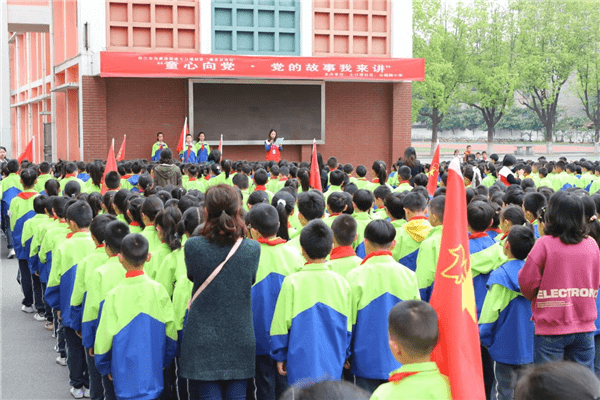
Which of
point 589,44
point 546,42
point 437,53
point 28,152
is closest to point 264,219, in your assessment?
point 28,152

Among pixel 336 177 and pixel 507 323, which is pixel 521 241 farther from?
pixel 336 177

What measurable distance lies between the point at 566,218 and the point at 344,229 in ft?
4.73

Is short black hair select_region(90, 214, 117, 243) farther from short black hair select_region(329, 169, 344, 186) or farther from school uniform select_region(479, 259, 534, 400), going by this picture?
short black hair select_region(329, 169, 344, 186)

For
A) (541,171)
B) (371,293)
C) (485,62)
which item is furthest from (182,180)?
(485,62)

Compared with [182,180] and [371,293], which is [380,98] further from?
[371,293]

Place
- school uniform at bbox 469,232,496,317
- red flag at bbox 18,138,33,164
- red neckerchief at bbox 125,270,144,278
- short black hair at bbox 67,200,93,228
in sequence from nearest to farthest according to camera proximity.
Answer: red neckerchief at bbox 125,270,144,278 → school uniform at bbox 469,232,496,317 → short black hair at bbox 67,200,93,228 → red flag at bbox 18,138,33,164

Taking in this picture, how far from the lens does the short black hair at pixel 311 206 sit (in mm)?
5848

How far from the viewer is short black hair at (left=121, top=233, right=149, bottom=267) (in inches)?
174

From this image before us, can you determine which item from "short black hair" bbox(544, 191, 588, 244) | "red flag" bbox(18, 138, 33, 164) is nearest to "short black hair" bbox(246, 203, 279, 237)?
"short black hair" bbox(544, 191, 588, 244)

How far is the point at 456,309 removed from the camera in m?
3.22

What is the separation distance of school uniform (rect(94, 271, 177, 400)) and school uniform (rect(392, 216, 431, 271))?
2425mm

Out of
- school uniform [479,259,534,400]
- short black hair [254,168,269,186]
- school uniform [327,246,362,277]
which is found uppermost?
short black hair [254,168,269,186]

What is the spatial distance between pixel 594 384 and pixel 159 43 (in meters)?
18.4

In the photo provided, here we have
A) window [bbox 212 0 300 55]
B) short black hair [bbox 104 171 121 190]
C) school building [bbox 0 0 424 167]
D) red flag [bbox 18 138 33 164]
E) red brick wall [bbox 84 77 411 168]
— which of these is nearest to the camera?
short black hair [bbox 104 171 121 190]
